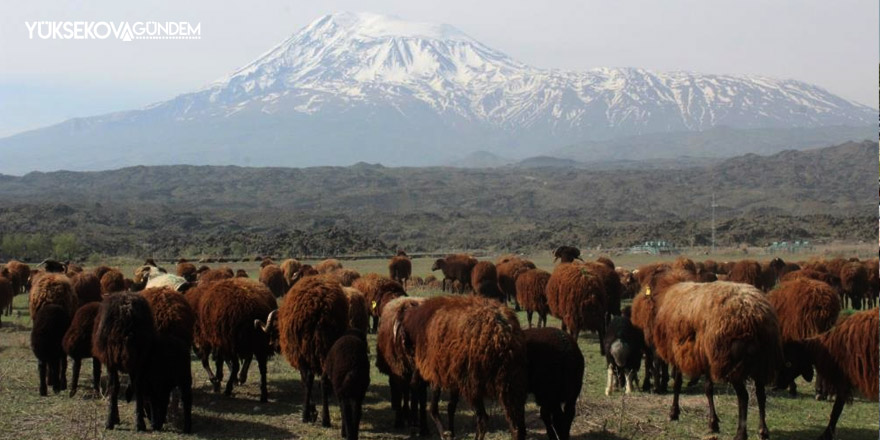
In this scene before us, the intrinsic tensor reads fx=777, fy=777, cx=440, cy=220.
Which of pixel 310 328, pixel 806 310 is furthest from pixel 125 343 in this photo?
pixel 806 310

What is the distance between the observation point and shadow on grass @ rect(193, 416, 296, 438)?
39.2 feet

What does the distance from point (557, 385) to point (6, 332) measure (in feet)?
62.7

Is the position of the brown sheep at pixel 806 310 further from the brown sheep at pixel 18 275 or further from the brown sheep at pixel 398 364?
the brown sheep at pixel 18 275

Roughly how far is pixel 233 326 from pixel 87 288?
399 inches

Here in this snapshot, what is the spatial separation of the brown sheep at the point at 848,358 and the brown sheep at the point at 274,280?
23039 millimetres

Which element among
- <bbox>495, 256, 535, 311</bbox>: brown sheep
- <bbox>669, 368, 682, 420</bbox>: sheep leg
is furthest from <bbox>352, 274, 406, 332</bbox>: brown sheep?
<bbox>495, 256, 535, 311</bbox>: brown sheep

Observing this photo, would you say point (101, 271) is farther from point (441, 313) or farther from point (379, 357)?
point (441, 313)

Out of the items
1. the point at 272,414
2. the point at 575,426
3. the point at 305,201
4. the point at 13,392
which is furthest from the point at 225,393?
the point at 305,201

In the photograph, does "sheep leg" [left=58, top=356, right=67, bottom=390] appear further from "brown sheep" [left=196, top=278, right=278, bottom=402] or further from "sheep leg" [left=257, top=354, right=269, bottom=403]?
"sheep leg" [left=257, top=354, right=269, bottom=403]

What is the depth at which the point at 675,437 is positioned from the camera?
11.7 metres

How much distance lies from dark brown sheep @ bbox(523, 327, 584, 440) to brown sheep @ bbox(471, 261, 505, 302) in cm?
1807

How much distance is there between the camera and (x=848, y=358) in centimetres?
1132

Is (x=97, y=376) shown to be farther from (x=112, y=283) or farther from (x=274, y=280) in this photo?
(x=274, y=280)

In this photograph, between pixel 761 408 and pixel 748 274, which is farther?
pixel 748 274
